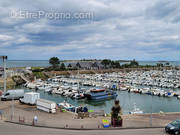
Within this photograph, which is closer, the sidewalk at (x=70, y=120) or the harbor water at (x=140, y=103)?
the sidewalk at (x=70, y=120)

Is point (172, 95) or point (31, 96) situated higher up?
point (31, 96)

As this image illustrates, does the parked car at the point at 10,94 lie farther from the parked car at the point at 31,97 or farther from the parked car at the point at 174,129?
the parked car at the point at 174,129

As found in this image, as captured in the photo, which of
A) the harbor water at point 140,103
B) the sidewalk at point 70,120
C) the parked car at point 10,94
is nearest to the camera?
the sidewalk at point 70,120

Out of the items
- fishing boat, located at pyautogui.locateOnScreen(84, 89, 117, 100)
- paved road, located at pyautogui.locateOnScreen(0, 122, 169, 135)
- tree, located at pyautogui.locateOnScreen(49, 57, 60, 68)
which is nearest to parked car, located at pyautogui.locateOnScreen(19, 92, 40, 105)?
paved road, located at pyautogui.locateOnScreen(0, 122, 169, 135)

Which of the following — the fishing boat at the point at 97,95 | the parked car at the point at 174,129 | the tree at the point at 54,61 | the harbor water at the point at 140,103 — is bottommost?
the harbor water at the point at 140,103

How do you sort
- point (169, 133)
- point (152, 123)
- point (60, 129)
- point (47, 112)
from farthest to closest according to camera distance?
point (47, 112), point (152, 123), point (60, 129), point (169, 133)

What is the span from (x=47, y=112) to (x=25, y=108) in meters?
3.35

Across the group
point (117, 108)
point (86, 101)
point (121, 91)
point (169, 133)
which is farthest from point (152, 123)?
point (121, 91)

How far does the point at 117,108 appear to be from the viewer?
45.9 ft

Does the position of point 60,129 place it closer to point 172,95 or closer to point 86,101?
point 86,101

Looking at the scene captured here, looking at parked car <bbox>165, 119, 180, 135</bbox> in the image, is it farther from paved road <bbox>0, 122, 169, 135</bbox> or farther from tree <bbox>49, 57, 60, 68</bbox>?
tree <bbox>49, 57, 60, 68</bbox>

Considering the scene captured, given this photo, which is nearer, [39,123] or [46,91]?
[39,123]

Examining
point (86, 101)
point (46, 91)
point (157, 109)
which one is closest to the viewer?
point (157, 109)

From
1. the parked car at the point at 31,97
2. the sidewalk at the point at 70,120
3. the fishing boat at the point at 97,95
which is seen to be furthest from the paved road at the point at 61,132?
the fishing boat at the point at 97,95
